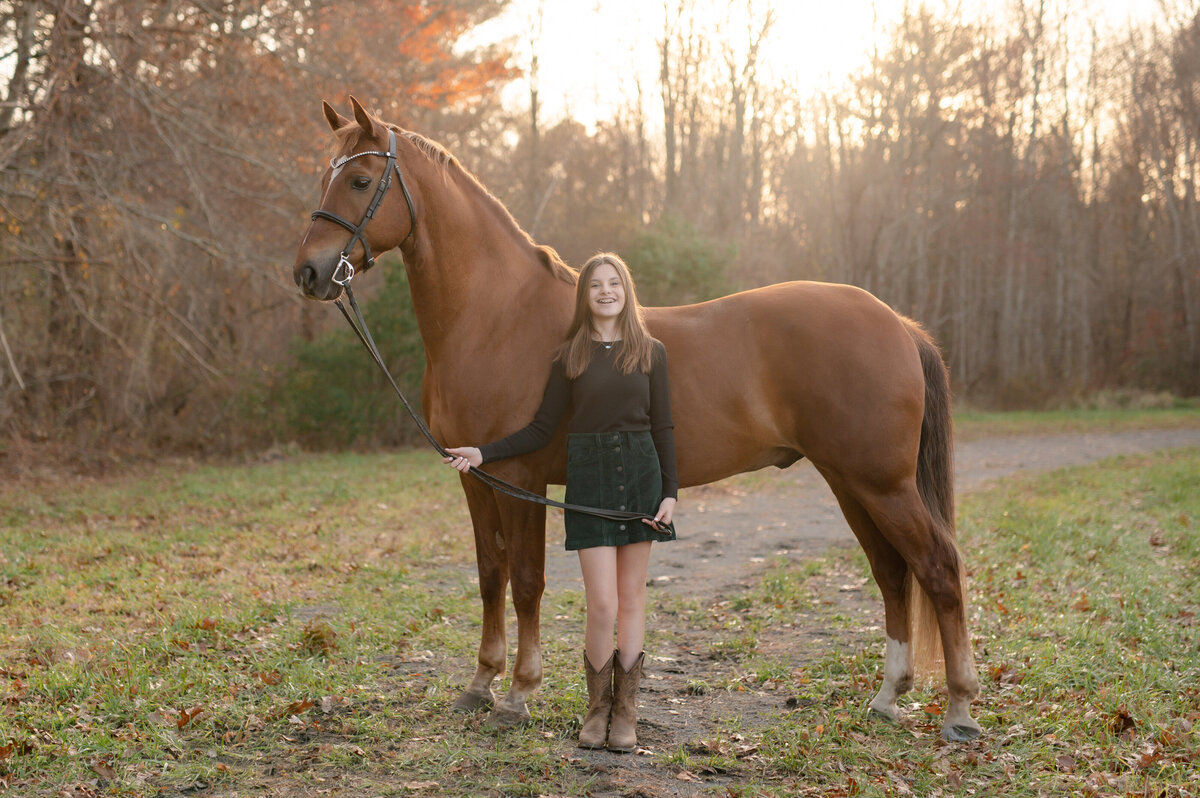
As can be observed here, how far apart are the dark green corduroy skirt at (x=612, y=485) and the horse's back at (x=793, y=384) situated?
0.29 meters

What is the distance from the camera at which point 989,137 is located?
2627 cm

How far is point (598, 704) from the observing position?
3439 millimetres

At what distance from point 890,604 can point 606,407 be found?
1.67 m

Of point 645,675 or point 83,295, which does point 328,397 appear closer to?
point 83,295

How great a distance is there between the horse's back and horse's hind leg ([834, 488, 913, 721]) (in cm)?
37

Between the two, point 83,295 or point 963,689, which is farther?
A: point 83,295

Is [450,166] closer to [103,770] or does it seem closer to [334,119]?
[334,119]

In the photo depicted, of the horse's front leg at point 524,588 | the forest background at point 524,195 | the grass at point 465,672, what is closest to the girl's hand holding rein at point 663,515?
the horse's front leg at point 524,588

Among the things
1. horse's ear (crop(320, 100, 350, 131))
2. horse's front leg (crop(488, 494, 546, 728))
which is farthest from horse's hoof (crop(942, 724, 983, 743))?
horse's ear (crop(320, 100, 350, 131))

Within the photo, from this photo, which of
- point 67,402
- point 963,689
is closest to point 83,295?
point 67,402

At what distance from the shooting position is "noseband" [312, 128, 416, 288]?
11.3 feet

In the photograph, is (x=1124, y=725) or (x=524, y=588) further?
(x=524, y=588)

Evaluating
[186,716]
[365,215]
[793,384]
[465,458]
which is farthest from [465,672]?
[365,215]

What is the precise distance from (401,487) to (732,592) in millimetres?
6103
